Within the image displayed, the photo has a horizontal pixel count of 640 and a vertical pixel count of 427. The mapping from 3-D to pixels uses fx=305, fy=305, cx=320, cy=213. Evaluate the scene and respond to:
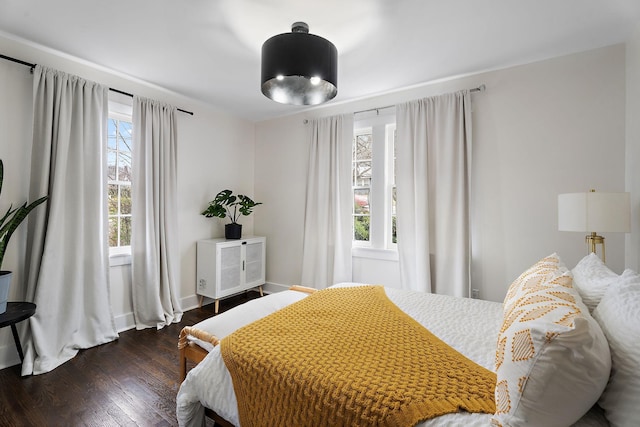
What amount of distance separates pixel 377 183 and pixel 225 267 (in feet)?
6.81

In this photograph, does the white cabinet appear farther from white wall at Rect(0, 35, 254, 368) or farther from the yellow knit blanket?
the yellow knit blanket

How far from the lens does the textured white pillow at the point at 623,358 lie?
2.57 feet

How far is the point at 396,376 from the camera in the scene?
112 centimetres

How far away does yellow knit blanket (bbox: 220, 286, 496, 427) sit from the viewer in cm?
100

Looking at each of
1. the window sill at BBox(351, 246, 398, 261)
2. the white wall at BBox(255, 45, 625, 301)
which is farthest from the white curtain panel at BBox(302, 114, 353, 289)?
the white wall at BBox(255, 45, 625, 301)

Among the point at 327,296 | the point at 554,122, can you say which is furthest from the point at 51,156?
the point at 554,122

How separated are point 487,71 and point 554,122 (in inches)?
29.8

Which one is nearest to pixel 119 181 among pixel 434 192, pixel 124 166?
pixel 124 166

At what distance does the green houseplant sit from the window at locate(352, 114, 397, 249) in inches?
56.6

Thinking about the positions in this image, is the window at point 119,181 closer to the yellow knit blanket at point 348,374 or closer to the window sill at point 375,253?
the yellow knit blanket at point 348,374

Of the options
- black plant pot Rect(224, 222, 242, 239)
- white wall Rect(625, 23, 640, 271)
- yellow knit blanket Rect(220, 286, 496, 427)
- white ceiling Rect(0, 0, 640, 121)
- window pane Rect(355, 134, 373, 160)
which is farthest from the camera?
black plant pot Rect(224, 222, 242, 239)

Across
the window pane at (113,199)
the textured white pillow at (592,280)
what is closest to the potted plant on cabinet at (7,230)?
the window pane at (113,199)

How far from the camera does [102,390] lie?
2066 mm

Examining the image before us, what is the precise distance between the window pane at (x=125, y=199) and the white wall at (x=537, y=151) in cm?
317
